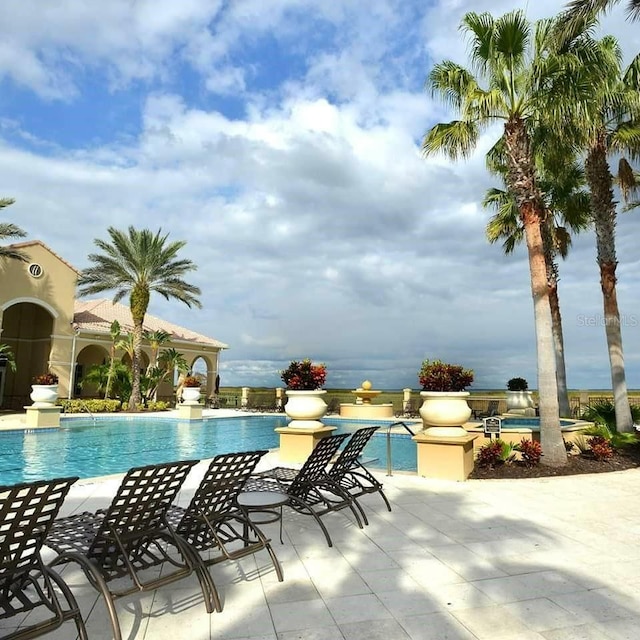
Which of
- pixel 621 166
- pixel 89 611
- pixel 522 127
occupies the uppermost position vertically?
pixel 621 166

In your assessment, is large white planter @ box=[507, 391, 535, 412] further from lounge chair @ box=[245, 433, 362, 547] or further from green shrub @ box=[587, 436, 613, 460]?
lounge chair @ box=[245, 433, 362, 547]

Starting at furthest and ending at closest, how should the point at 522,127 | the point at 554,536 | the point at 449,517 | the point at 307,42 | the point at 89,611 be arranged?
the point at 307,42 → the point at 522,127 → the point at 449,517 → the point at 554,536 → the point at 89,611

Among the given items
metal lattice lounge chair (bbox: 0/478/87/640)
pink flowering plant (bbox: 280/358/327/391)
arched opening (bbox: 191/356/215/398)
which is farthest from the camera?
arched opening (bbox: 191/356/215/398)

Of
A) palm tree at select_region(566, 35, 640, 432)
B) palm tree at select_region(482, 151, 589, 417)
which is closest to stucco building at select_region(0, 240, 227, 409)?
palm tree at select_region(482, 151, 589, 417)

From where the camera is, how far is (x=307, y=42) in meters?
11.2

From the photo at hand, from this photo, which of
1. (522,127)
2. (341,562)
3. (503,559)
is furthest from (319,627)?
(522,127)

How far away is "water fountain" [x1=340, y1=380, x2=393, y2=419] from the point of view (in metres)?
22.7

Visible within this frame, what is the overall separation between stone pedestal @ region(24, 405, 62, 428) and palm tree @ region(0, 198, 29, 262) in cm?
882

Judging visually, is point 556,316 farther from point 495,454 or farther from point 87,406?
point 87,406

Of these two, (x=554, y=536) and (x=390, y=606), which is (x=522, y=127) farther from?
(x=390, y=606)

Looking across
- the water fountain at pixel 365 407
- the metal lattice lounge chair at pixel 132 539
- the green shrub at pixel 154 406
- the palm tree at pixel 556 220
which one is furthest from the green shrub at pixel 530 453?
the green shrub at pixel 154 406

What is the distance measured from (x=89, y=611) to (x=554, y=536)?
14.1 ft

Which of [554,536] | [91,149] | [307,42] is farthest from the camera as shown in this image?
[91,149]

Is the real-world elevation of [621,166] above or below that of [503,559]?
above
